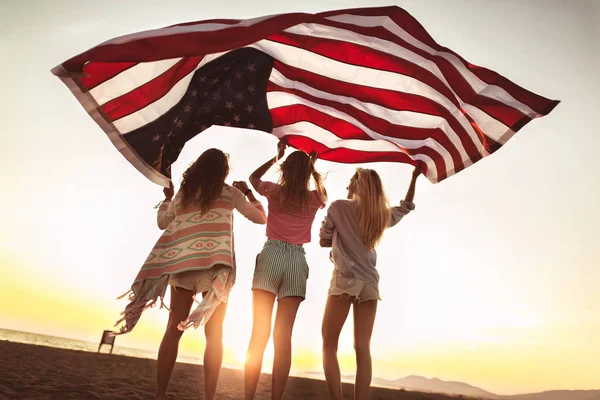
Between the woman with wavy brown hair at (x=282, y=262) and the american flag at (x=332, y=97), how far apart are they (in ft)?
2.65

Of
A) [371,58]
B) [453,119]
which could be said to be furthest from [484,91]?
[371,58]

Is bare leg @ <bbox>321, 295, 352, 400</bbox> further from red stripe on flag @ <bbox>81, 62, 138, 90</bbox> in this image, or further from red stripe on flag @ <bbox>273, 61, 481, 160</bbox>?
red stripe on flag @ <bbox>81, 62, 138, 90</bbox>

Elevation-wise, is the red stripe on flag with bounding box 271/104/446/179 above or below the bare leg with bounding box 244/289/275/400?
above

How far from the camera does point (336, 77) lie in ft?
14.6

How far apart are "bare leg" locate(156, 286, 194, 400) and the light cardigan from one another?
16 cm

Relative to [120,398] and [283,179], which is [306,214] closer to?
[283,179]

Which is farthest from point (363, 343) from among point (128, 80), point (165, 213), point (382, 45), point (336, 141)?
point (128, 80)

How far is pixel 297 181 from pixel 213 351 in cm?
153

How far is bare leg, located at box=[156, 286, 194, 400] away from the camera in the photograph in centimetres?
317

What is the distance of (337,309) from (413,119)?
2.16 m

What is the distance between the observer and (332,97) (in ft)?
15.0

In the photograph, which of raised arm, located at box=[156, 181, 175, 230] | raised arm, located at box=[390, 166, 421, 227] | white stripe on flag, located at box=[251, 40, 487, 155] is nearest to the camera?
raised arm, located at box=[156, 181, 175, 230]

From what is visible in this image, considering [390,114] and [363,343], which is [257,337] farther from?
[390,114]

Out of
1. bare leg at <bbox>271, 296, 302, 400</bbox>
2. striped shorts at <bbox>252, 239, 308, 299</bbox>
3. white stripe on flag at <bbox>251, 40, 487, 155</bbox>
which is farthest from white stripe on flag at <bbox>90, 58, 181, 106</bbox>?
bare leg at <bbox>271, 296, 302, 400</bbox>
